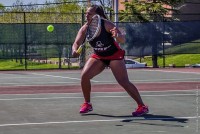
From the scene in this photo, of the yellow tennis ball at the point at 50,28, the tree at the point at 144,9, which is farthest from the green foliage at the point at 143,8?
the yellow tennis ball at the point at 50,28

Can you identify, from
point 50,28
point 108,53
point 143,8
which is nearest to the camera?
point 108,53

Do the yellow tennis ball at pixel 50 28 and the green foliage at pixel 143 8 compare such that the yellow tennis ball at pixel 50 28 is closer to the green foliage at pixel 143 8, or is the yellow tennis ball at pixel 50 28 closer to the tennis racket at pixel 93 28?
the green foliage at pixel 143 8

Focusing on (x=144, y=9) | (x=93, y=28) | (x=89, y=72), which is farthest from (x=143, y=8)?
(x=93, y=28)

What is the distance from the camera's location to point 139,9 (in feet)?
120

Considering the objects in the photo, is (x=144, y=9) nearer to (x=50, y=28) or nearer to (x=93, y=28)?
(x=50, y=28)

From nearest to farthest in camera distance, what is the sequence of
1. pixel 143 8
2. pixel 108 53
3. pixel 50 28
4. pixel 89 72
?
pixel 108 53 < pixel 89 72 < pixel 50 28 < pixel 143 8

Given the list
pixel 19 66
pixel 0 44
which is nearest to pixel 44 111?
pixel 0 44

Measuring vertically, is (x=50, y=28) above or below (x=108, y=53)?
above

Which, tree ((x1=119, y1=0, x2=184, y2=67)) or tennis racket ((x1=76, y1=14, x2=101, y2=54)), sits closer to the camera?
tennis racket ((x1=76, y1=14, x2=101, y2=54))

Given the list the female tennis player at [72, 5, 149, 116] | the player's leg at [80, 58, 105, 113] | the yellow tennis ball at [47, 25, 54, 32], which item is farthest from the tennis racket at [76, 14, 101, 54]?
the yellow tennis ball at [47, 25, 54, 32]

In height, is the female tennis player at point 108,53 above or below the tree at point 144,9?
below

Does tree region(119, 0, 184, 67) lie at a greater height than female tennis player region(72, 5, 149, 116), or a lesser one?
greater

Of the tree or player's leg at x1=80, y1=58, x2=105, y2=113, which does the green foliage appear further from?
player's leg at x1=80, y1=58, x2=105, y2=113

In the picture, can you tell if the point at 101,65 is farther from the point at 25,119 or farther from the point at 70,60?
the point at 70,60
